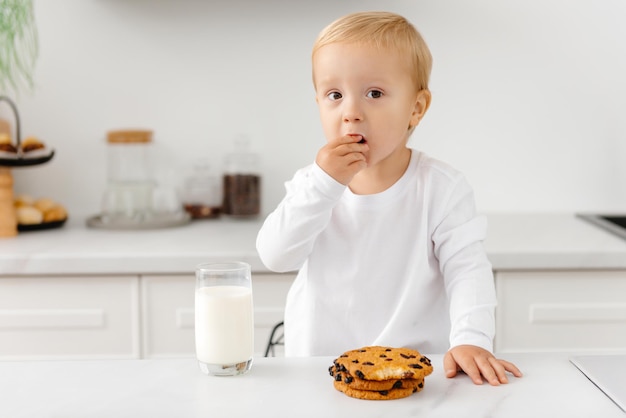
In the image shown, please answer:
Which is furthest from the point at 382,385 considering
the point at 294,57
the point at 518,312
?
the point at 294,57

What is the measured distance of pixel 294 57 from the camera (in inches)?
100

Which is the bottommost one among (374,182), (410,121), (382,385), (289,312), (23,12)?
(289,312)

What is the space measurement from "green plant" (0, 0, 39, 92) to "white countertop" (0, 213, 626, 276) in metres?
0.53

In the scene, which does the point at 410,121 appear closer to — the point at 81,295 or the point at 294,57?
the point at 81,295

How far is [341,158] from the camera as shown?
46.7 inches

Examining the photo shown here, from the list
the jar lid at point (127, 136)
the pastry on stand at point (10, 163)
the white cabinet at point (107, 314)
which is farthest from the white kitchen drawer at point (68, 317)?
the jar lid at point (127, 136)

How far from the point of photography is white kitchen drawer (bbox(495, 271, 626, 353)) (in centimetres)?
204

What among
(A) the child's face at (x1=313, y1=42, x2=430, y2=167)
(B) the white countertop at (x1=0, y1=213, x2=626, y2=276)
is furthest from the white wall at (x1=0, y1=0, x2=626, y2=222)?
(A) the child's face at (x1=313, y1=42, x2=430, y2=167)

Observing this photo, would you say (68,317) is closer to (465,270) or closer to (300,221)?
(300,221)

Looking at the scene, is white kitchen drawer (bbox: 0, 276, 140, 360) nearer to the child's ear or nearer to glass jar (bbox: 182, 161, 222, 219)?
glass jar (bbox: 182, 161, 222, 219)

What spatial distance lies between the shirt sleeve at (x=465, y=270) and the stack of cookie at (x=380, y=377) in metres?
0.23

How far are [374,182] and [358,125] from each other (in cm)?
21

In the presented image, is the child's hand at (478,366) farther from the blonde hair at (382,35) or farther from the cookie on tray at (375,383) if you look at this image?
the blonde hair at (382,35)

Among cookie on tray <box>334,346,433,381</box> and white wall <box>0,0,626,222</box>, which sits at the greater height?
white wall <box>0,0,626,222</box>
